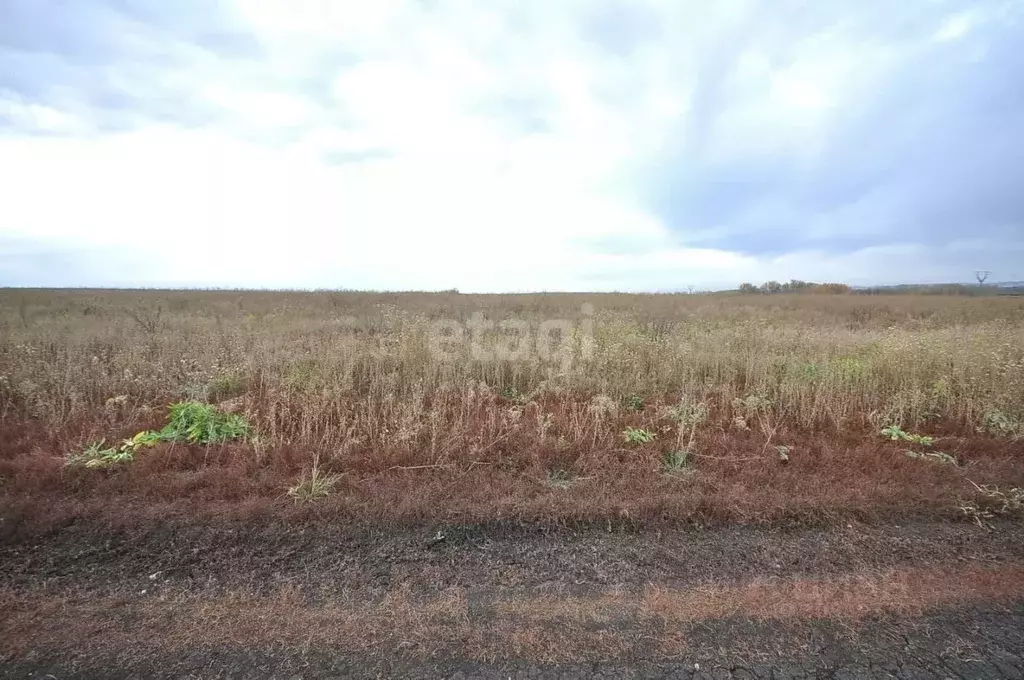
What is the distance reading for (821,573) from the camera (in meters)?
3.18

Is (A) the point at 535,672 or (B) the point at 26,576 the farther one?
(B) the point at 26,576

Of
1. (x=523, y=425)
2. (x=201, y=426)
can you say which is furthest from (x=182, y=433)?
(x=523, y=425)

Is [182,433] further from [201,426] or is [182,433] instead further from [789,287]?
[789,287]

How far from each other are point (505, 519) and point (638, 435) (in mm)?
2107

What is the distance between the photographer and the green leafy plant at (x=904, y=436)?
5.30m

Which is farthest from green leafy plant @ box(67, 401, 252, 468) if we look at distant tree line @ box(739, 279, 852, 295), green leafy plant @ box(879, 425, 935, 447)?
distant tree line @ box(739, 279, 852, 295)

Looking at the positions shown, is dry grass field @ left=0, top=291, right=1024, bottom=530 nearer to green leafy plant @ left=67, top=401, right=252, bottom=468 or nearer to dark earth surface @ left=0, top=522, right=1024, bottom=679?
green leafy plant @ left=67, top=401, right=252, bottom=468

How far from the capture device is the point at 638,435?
528cm

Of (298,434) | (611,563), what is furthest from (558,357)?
(611,563)

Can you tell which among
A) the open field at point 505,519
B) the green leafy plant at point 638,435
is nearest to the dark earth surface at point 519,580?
the open field at point 505,519

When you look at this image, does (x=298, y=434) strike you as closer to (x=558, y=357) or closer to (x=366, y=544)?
(x=366, y=544)

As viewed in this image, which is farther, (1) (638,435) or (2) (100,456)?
(1) (638,435)

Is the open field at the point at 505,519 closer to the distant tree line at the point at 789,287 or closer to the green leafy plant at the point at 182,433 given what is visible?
the green leafy plant at the point at 182,433

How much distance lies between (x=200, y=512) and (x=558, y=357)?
5.48 m
